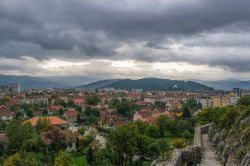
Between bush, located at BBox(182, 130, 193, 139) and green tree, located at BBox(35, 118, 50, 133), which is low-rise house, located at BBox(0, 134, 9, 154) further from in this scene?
bush, located at BBox(182, 130, 193, 139)

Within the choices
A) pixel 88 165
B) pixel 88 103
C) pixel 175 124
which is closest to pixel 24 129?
pixel 88 165

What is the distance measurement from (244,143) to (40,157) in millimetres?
20513

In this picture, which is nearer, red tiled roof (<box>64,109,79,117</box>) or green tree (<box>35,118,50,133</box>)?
green tree (<box>35,118,50,133</box>)

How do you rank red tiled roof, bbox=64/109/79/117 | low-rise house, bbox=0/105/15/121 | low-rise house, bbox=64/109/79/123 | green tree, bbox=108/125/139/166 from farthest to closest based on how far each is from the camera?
1. red tiled roof, bbox=64/109/79/117
2. low-rise house, bbox=64/109/79/123
3. low-rise house, bbox=0/105/15/121
4. green tree, bbox=108/125/139/166

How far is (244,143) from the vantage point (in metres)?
15.4

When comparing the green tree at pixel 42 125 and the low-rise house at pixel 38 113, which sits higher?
the green tree at pixel 42 125

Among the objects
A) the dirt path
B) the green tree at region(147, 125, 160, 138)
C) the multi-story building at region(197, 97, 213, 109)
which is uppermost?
the dirt path

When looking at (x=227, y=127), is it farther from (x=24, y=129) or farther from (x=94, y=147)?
(x=24, y=129)

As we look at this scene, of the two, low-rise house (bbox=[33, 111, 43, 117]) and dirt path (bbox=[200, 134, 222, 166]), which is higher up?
dirt path (bbox=[200, 134, 222, 166])

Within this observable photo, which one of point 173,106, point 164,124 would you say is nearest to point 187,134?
point 164,124

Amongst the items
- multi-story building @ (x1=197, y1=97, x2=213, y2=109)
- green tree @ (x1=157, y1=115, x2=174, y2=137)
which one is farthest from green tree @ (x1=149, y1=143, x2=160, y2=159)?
multi-story building @ (x1=197, y1=97, x2=213, y2=109)

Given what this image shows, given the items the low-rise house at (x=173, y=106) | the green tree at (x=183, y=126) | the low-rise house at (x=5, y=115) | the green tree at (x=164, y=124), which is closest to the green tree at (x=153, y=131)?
the green tree at (x=164, y=124)

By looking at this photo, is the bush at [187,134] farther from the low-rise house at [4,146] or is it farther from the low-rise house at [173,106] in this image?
the low-rise house at [173,106]

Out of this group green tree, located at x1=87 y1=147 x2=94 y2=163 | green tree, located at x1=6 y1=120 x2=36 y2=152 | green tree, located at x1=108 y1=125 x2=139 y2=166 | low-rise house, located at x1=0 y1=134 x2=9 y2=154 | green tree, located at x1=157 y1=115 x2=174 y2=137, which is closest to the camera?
green tree, located at x1=108 y1=125 x2=139 y2=166
